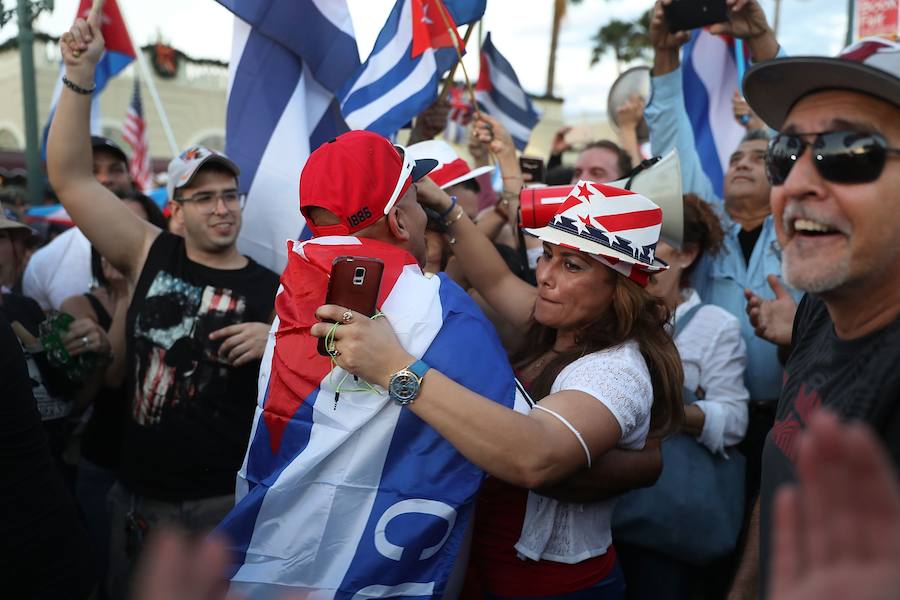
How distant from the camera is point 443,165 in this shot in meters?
3.85

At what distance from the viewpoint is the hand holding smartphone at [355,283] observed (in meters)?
1.77

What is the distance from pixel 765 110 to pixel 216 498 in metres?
2.46

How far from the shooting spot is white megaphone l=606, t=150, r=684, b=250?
3.00 m

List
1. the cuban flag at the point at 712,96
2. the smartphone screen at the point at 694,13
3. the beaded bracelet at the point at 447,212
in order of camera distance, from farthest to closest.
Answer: the cuban flag at the point at 712,96, the smartphone screen at the point at 694,13, the beaded bracelet at the point at 447,212

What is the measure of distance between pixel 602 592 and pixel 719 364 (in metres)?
1.15

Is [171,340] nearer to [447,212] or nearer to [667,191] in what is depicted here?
[447,212]

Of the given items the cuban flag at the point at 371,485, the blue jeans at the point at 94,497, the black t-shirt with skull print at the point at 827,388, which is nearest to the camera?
the black t-shirt with skull print at the point at 827,388

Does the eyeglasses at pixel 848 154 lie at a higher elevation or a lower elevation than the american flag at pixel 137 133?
higher

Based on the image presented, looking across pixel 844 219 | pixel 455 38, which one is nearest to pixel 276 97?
pixel 455 38

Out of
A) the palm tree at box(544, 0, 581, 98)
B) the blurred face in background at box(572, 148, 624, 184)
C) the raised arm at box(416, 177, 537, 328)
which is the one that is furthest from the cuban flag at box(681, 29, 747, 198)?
the palm tree at box(544, 0, 581, 98)

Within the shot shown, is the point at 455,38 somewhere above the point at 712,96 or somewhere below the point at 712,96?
above

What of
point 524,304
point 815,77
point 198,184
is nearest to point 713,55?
point 524,304

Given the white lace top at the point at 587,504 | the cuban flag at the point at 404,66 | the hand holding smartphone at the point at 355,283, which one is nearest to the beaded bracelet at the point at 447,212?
the white lace top at the point at 587,504

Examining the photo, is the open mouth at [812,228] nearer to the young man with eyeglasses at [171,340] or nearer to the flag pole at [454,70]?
the young man with eyeglasses at [171,340]
